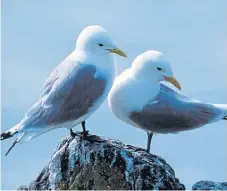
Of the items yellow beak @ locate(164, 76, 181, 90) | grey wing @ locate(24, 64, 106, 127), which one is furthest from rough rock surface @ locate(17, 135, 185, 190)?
yellow beak @ locate(164, 76, 181, 90)

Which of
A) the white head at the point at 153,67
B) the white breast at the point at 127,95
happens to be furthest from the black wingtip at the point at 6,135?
the white head at the point at 153,67

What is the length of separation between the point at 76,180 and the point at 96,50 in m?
1.51

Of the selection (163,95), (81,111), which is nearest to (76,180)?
(81,111)

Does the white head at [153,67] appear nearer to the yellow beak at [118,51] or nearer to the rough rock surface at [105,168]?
the yellow beak at [118,51]

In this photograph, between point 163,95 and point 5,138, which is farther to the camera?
point 163,95

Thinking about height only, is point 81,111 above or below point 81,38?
below

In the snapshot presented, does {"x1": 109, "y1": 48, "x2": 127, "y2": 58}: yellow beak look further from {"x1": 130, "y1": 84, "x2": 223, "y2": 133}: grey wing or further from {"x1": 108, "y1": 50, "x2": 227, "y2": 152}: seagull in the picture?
{"x1": 130, "y1": 84, "x2": 223, "y2": 133}: grey wing

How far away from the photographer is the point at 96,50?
9070mm

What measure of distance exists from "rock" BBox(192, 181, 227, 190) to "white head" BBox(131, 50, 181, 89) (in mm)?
1226

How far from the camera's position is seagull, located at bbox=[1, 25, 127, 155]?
8922mm


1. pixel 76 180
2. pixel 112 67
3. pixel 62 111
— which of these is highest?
pixel 112 67

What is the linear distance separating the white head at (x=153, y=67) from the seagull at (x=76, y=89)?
0.37 meters

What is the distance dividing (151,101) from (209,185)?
1.27m

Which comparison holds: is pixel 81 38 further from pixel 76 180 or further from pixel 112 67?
pixel 76 180
